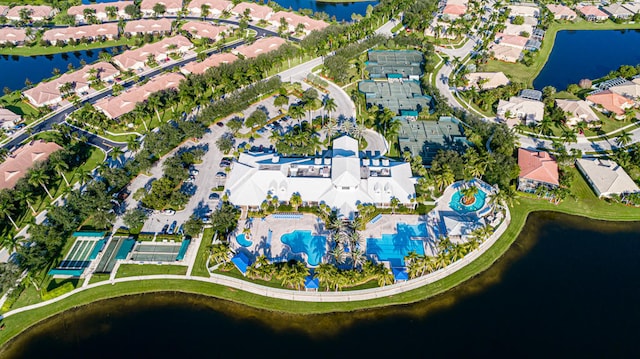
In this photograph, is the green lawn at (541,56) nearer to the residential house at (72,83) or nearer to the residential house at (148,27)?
the residential house at (148,27)

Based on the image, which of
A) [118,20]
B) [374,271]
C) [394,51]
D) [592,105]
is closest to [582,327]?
[374,271]

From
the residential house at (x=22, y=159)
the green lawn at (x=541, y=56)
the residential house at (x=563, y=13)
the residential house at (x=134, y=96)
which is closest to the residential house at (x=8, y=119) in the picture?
the residential house at (x=22, y=159)

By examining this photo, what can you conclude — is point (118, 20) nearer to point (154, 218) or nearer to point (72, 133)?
point (72, 133)

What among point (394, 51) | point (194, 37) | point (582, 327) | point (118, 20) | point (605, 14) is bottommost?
point (582, 327)

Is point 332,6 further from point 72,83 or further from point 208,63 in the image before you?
point 72,83

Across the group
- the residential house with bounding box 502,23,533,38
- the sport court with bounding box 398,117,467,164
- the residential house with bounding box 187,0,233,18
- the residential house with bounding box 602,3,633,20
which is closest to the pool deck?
the sport court with bounding box 398,117,467,164

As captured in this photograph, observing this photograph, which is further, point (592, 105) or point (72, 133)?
point (592, 105)

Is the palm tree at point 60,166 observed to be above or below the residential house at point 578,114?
below

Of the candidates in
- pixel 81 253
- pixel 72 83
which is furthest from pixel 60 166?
pixel 72 83
